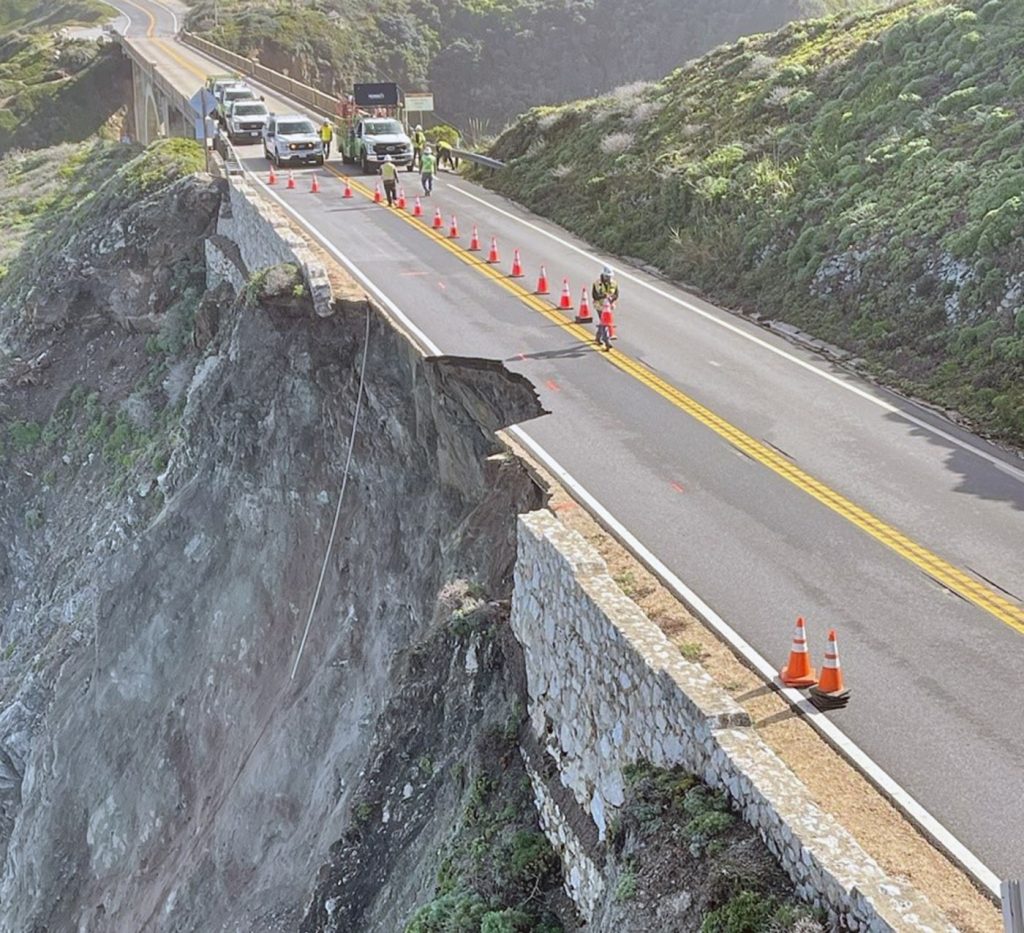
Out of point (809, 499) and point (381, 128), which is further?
point (381, 128)

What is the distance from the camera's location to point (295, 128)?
133 ft

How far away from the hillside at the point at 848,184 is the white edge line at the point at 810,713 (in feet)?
19.7

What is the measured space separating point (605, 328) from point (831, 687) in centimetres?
1104

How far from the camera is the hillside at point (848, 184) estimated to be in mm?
19656

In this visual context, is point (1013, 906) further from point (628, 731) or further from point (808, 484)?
point (808, 484)

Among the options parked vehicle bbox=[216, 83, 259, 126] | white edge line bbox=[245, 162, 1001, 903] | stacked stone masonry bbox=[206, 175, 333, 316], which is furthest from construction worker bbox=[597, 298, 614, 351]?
parked vehicle bbox=[216, 83, 259, 126]

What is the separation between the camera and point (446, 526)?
63.4 ft

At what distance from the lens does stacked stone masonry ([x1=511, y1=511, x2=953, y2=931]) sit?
7688mm

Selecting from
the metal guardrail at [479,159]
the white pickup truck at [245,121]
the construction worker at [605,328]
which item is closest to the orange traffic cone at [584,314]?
the construction worker at [605,328]

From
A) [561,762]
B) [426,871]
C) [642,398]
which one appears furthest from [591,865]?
[642,398]

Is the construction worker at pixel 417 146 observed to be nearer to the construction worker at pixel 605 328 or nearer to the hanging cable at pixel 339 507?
the hanging cable at pixel 339 507

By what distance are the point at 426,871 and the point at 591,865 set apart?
294 centimetres

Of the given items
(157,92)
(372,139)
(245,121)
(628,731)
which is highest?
(157,92)

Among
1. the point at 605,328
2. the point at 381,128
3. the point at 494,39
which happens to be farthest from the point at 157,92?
the point at 605,328
